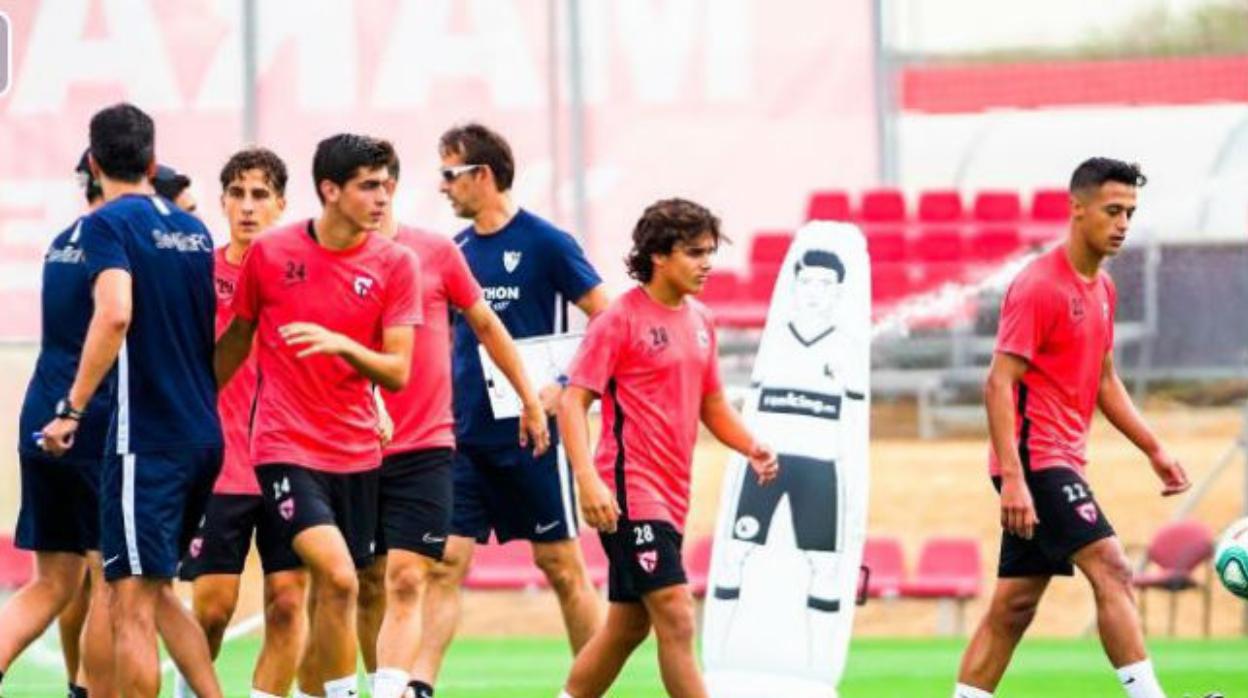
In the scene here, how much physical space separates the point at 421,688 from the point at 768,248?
13.5 m

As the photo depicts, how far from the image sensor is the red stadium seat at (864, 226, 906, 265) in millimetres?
25000

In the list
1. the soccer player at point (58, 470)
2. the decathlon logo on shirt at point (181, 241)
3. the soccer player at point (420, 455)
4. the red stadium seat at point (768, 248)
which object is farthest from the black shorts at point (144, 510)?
the red stadium seat at point (768, 248)

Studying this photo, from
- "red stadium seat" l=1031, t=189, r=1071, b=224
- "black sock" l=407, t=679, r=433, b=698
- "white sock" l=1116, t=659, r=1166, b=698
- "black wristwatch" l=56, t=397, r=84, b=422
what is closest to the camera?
"black wristwatch" l=56, t=397, r=84, b=422

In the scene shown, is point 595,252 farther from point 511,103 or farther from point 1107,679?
point 1107,679

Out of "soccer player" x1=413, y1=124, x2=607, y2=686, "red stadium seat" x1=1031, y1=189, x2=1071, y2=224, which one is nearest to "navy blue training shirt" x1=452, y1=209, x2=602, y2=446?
"soccer player" x1=413, y1=124, x2=607, y2=686

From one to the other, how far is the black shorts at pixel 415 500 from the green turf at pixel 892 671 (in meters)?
3.53

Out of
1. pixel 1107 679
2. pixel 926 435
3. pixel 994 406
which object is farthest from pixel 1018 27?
pixel 994 406

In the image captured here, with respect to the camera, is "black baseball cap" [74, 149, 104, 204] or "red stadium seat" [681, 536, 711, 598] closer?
"black baseball cap" [74, 149, 104, 204]

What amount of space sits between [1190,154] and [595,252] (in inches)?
220

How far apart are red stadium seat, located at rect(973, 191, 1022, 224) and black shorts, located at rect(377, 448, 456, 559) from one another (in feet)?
50.4

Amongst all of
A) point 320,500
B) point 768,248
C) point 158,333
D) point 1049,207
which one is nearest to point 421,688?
point 320,500

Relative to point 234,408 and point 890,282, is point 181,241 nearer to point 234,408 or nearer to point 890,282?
point 234,408

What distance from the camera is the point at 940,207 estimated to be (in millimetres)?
26031

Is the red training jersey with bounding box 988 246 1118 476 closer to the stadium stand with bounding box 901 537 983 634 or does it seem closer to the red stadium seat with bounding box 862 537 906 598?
the stadium stand with bounding box 901 537 983 634
